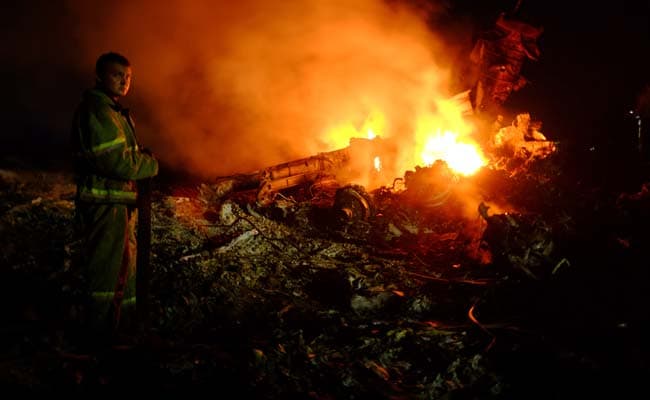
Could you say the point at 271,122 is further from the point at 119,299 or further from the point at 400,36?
the point at 119,299

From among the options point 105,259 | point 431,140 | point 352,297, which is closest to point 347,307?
point 352,297

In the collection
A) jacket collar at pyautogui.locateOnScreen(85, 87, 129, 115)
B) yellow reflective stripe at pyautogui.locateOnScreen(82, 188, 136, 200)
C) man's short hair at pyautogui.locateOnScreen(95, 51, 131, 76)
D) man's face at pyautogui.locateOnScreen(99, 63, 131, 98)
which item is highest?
man's short hair at pyautogui.locateOnScreen(95, 51, 131, 76)

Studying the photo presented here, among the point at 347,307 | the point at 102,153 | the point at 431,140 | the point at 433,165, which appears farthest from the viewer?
the point at 431,140

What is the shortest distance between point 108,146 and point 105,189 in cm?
30

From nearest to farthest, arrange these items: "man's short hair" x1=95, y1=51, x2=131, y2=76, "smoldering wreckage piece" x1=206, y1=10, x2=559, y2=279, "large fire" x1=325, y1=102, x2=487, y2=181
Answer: "man's short hair" x1=95, y1=51, x2=131, y2=76, "smoldering wreckage piece" x1=206, y1=10, x2=559, y2=279, "large fire" x1=325, y1=102, x2=487, y2=181

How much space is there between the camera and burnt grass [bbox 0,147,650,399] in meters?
2.50

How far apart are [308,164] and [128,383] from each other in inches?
267

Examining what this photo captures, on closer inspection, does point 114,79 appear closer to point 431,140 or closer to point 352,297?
point 352,297

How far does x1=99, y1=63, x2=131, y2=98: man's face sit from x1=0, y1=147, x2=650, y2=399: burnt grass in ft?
4.20

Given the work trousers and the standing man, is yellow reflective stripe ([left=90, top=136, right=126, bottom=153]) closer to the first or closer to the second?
the standing man

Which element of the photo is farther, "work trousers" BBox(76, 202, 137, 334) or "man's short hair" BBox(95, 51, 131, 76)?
"man's short hair" BBox(95, 51, 131, 76)

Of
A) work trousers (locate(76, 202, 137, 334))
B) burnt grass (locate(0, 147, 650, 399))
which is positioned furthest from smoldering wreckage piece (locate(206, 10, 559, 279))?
work trousers (locate(76, 202, 137, 334))

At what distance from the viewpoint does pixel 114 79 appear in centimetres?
279

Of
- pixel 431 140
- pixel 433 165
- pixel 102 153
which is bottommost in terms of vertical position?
pixel 102 153
